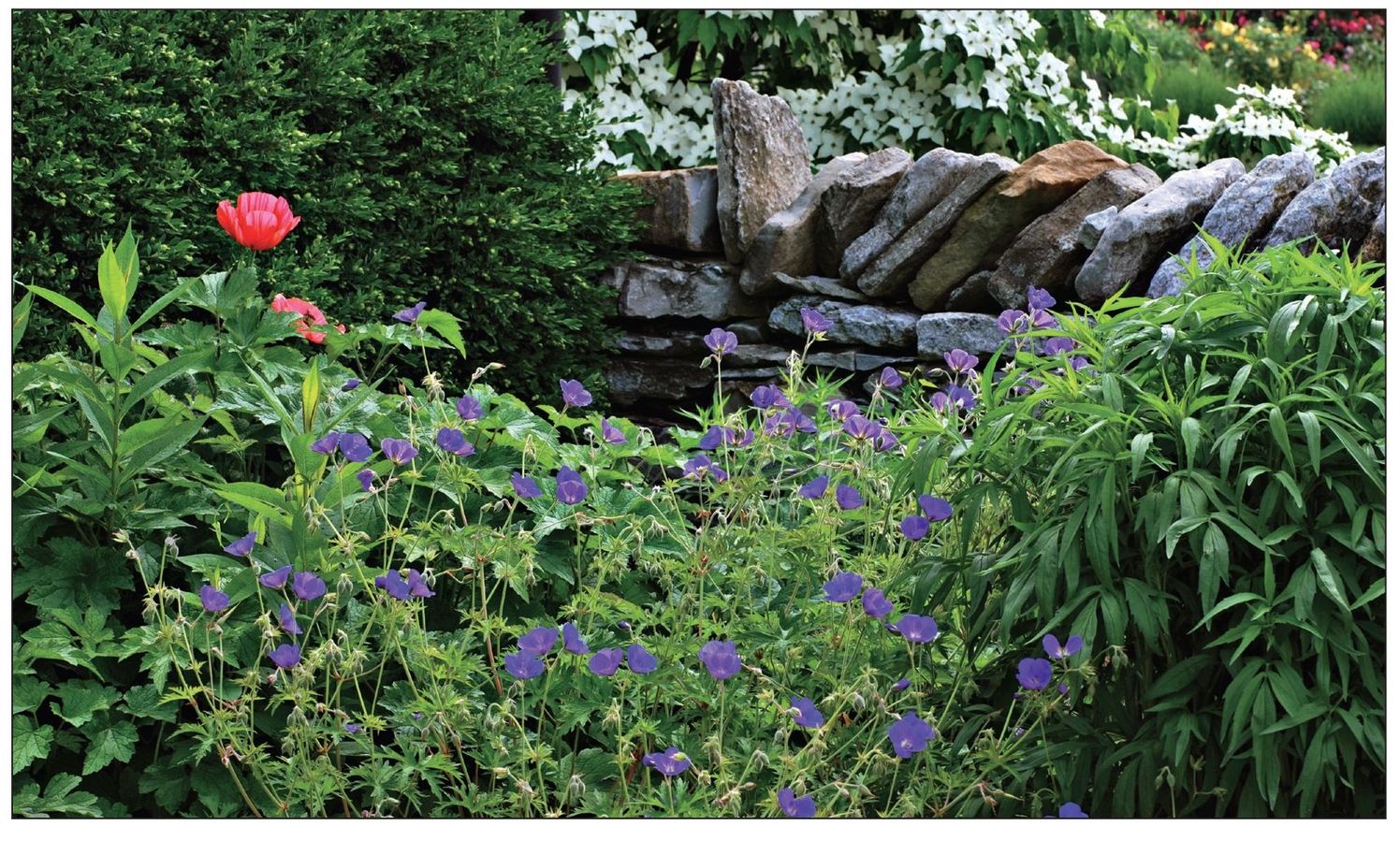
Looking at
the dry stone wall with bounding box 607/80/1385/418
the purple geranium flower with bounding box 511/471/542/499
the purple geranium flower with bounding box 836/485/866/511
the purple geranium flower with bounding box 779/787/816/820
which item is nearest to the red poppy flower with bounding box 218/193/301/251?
the purple geranium flower with bounding box 511/471/542/499

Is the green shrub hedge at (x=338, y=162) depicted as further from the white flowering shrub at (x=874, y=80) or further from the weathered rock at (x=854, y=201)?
the white flowering shrub at (x=874, y=80)

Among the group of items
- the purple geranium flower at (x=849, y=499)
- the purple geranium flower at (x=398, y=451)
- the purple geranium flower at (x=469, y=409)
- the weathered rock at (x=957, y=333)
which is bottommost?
the weathered rock at (x=957, y=333)

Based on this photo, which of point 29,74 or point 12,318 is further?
point 29,74

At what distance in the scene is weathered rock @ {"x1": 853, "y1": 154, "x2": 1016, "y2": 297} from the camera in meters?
4.66

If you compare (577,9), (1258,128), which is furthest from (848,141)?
(1258,128)

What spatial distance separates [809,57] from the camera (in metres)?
6.57

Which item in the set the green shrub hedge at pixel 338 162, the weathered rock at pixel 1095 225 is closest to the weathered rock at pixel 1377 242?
the weathered rock at pixel 1095 225

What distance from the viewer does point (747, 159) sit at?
506 centimetres

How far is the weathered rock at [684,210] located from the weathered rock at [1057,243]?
1170 millimetres

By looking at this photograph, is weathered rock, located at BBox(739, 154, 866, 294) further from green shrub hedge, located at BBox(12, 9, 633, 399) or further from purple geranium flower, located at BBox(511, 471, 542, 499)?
purple geranium flower, located at BBox(511, 471, 542, 499)

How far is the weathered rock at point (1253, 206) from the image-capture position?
4.15m

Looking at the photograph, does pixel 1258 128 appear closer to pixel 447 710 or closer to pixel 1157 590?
pixel 1157 590

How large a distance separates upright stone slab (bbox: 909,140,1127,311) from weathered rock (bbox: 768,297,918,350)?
0.39ft

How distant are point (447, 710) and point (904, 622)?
75cm
